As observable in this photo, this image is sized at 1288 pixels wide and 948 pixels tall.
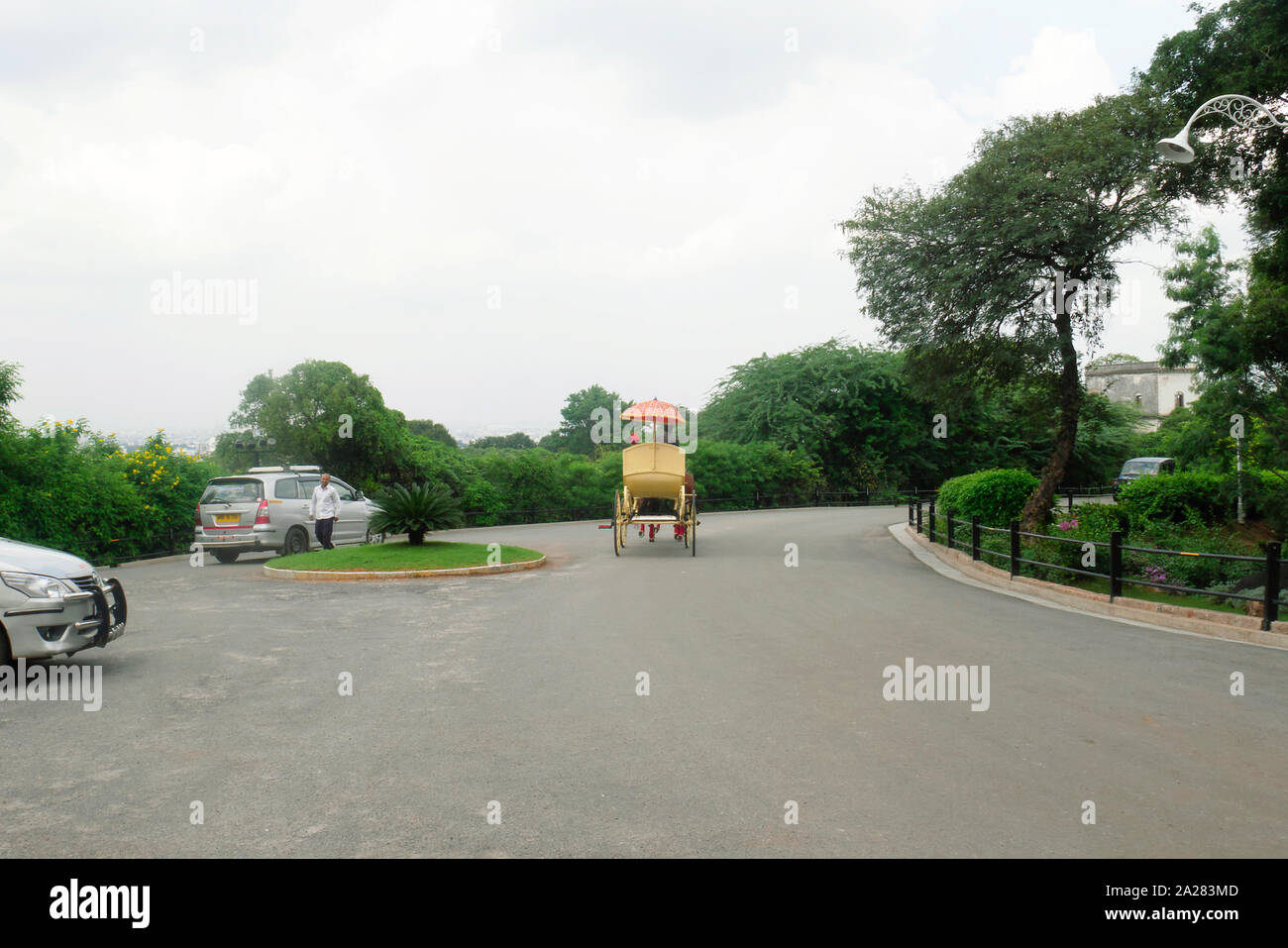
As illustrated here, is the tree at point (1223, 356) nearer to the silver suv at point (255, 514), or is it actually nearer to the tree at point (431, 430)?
the silver suv at point (255, 514)

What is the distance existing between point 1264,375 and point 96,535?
1188 inches

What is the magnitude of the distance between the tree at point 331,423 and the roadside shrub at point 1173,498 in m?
21.9

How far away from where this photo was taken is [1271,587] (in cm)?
1019

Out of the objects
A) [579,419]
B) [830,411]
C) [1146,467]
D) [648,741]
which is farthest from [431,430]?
[648,741]

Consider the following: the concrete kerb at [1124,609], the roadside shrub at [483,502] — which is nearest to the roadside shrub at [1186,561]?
the concrete kerb at [1124,609]

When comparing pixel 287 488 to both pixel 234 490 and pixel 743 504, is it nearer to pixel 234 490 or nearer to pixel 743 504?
pixel 234 490

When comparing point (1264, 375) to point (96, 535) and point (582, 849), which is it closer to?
point (582, 849)

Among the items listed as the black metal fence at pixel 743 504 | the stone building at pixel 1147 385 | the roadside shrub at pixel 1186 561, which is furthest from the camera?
the stone building at pixel 1147 385

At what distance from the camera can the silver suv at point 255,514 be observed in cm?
1902

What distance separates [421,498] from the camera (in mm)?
18625

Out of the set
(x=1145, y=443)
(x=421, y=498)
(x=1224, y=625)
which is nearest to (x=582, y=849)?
(x=1224, y=625)

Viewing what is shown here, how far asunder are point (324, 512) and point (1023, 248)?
16.1m

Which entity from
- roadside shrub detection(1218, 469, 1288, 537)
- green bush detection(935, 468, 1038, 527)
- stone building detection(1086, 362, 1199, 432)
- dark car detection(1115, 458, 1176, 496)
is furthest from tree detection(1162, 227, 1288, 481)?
stone building detection(1086, 362, 1199, 432)

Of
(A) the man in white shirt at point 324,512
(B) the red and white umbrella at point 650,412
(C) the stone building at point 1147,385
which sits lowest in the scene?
(A) the man in white shirt at point 324,512
